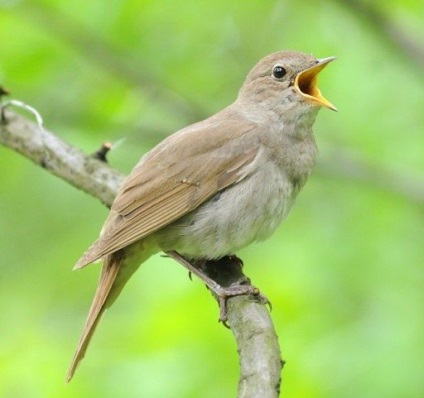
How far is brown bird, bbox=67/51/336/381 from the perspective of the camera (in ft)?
17.9

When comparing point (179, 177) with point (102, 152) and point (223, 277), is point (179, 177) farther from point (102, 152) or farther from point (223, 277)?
point (223, 277)

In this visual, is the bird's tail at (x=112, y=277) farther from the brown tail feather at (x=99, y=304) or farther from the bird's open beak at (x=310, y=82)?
the bird's open beak at (x=310, y=82)

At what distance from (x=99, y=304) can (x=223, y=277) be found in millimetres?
683

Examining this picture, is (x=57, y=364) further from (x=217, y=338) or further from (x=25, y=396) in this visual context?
(x=217, y=338)

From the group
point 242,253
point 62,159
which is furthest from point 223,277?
point 242,253

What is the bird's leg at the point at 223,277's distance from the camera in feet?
16.1

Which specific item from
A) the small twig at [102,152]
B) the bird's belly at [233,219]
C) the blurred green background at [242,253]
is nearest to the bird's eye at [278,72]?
the bird's belly at [233,219]

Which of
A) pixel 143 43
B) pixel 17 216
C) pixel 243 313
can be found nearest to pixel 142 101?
pixel 143 43

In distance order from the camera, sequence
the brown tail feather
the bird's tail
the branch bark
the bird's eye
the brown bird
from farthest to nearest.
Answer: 1. the bird's eye
2. the brown bird
3. the bird's tail
4. the brown tail feather
5. the branch bark

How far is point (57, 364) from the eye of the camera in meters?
5.91

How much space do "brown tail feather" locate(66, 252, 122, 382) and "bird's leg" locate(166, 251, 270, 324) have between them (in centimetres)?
37

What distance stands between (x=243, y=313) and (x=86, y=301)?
4140 mm

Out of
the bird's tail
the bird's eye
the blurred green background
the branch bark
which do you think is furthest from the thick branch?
the bird's eye

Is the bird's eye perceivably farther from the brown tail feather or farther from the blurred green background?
the brown tail feather
